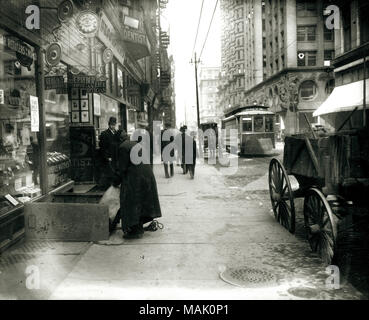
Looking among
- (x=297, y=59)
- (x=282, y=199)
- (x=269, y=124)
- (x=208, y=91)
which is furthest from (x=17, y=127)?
(x=208, y=91)

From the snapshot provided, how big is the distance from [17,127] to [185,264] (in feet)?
12.2

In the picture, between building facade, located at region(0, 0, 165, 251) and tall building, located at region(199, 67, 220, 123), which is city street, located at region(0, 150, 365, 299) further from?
tall building, located at region(199, 67, 220, 123)

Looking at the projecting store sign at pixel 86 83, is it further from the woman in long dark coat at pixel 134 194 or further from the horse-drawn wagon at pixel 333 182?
the horse-drawn wagon at pixel 333 182

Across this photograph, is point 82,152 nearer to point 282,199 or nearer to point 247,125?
point 282,199

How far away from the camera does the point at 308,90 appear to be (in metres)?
50.4

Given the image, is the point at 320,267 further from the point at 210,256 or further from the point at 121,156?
the point at 121,156

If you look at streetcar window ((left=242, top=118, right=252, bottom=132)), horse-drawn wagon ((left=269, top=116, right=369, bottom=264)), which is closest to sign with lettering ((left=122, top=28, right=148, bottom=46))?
streetcar window ((left=242, top=118, right=252, bottom=132))

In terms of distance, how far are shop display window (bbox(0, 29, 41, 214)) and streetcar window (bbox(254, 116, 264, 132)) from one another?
19699 millimetres

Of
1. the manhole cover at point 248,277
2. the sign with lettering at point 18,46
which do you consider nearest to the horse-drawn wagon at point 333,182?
the manhole cover at point 248,277

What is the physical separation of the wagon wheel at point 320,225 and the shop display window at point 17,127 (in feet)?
14.4

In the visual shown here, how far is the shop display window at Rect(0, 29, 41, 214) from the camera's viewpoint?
6215 millimetres
